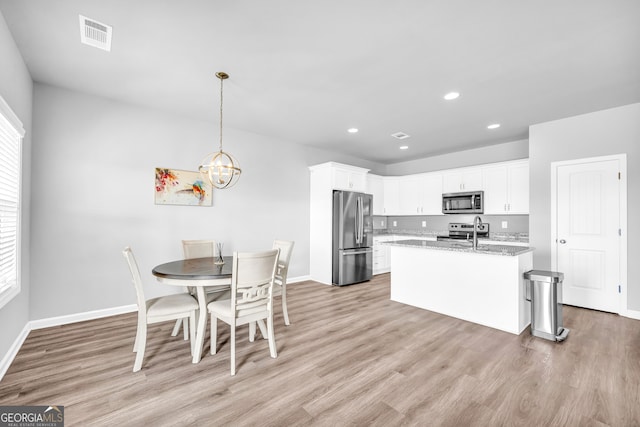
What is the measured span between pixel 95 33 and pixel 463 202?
5953 mm

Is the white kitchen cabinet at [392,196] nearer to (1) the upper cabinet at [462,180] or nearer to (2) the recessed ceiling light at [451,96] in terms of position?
(1) the upper cabinet at [462,180]

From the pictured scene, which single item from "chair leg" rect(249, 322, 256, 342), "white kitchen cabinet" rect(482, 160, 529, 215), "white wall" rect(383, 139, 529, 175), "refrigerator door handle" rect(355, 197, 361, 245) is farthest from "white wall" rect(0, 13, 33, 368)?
"white wall" rect(383, 139, 529, 175)

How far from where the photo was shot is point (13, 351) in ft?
8.20

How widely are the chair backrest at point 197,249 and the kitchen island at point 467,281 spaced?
2662 mm

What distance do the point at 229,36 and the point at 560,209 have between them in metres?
4.83

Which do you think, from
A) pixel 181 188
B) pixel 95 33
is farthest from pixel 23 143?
pixel 181 188

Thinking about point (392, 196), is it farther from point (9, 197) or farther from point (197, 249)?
point (9, 197)

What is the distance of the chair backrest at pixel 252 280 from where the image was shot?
2.33 meters

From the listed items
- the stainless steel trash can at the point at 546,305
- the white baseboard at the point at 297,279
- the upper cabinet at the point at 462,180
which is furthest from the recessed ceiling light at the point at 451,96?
the white baseboard at the point at 297,279

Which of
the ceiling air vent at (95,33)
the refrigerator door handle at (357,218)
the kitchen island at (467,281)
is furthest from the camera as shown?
the refrigerator door handle at (357,218)

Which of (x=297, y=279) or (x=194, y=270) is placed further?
(x=297, y=279)

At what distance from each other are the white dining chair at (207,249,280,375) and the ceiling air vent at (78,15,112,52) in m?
2.11

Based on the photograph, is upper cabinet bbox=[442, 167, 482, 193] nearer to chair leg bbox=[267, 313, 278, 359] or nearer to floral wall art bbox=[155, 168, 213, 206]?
floral wall art bbox=[155, 168, 213, 206]

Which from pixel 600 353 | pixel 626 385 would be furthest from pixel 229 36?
pixel 600 353
